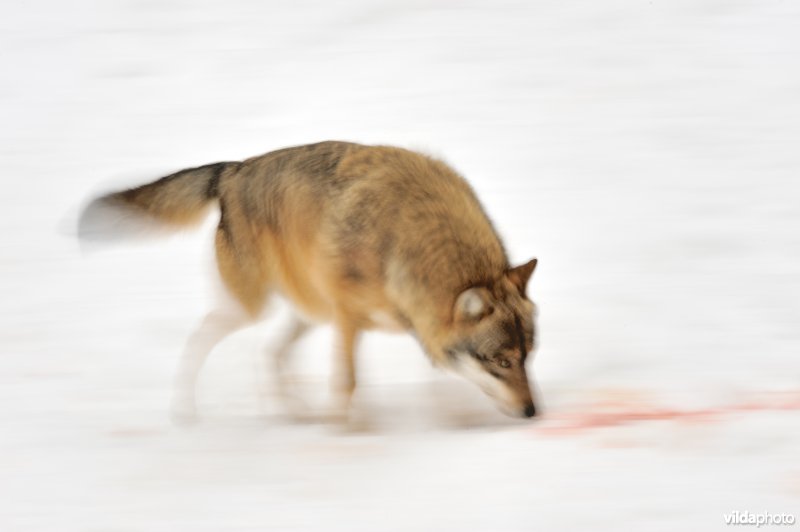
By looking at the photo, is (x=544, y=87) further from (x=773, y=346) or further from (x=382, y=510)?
(x=382, y=510)

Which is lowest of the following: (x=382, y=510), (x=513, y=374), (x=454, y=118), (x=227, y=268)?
(x=382, y=510)

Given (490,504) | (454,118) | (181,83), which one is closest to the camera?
(490,504)

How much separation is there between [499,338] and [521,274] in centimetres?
41

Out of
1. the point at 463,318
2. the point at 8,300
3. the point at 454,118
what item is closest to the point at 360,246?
the point at 463,318

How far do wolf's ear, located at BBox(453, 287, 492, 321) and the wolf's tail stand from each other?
1.95 m

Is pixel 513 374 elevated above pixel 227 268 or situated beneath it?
situated beneath

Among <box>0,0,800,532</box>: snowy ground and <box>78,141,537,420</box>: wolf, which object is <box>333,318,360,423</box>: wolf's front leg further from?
<box>0,0,800,532</box>: snowy ground

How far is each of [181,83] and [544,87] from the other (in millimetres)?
3940

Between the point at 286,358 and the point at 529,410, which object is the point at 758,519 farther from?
the point at 286,358

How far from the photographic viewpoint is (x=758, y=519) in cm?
538

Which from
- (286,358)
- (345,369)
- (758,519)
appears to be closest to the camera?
(758,519)

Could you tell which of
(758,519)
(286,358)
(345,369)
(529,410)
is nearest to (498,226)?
(286,358)

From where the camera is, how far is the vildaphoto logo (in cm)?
534

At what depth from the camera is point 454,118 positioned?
38.9 ft
